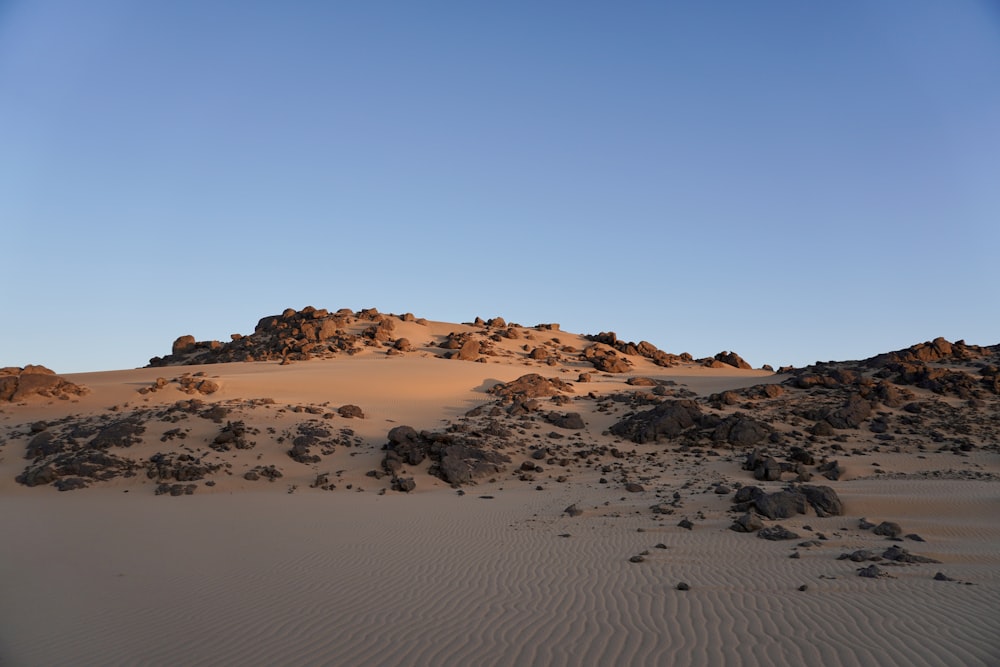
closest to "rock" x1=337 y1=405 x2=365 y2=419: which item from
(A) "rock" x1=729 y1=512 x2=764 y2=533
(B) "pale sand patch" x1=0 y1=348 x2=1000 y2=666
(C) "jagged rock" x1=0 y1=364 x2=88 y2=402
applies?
(B) "pale sand patch" x1=0 y1=348 x2=1000 y2=666

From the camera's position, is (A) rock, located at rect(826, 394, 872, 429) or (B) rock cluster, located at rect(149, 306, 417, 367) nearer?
(A) rock, located at rect(826, 394, 872, 429)

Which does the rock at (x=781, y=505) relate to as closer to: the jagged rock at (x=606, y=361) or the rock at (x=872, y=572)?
the rock at (x=872, y=572)

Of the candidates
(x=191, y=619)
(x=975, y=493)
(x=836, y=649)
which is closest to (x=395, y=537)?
(x=191, y=619)

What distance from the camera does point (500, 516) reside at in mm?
18672

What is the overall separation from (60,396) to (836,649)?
33.9m

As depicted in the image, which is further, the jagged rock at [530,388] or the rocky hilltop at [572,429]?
the jagged rock at [530,388]

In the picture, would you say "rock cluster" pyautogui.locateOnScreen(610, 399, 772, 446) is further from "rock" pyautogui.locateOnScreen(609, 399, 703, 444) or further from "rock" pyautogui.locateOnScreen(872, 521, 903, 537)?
"rock" pyautogui.locateOnScreen(872, 521, 903, 537)

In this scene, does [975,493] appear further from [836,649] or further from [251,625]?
[251,625]

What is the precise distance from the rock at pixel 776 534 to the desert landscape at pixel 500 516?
51 mm

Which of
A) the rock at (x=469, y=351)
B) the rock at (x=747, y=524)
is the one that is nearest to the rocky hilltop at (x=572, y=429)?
the rock at (x=747, y=524)

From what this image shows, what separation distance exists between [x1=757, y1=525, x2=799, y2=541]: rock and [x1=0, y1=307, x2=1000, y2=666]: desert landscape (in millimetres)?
51

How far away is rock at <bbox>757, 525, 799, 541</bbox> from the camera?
1448 cm

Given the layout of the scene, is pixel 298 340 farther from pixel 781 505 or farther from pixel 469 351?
pixel 781 505

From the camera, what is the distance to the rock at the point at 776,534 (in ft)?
47.5
